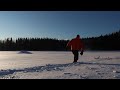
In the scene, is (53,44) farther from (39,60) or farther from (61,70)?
(61,70)

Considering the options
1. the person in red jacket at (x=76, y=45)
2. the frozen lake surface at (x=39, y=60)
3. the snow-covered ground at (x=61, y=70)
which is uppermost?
the person in red jacket at (x=76, y=45)

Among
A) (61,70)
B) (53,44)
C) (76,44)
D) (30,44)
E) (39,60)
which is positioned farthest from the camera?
(30,44)

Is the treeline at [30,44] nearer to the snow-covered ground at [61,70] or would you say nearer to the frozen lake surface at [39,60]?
the frozen lake surface at [39,60]

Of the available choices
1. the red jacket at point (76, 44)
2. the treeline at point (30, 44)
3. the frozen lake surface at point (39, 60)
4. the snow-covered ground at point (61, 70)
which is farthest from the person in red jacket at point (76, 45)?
the treeline at point (30, 44)

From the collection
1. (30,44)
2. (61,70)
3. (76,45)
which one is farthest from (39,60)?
(30,44)

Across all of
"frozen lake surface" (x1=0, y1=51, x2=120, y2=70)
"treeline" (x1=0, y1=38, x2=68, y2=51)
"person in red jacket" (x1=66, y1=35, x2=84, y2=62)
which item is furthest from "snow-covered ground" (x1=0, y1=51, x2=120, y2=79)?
"treeline" (x1=0, y1=38, x2=68, y2=51)

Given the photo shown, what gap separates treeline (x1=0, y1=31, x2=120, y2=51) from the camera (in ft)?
63.4

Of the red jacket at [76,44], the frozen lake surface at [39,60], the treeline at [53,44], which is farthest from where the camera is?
the treeline at [53,44]

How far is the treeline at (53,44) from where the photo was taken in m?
19.3

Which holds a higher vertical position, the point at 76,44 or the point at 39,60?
the point at 76,44

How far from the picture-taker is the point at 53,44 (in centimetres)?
2102
